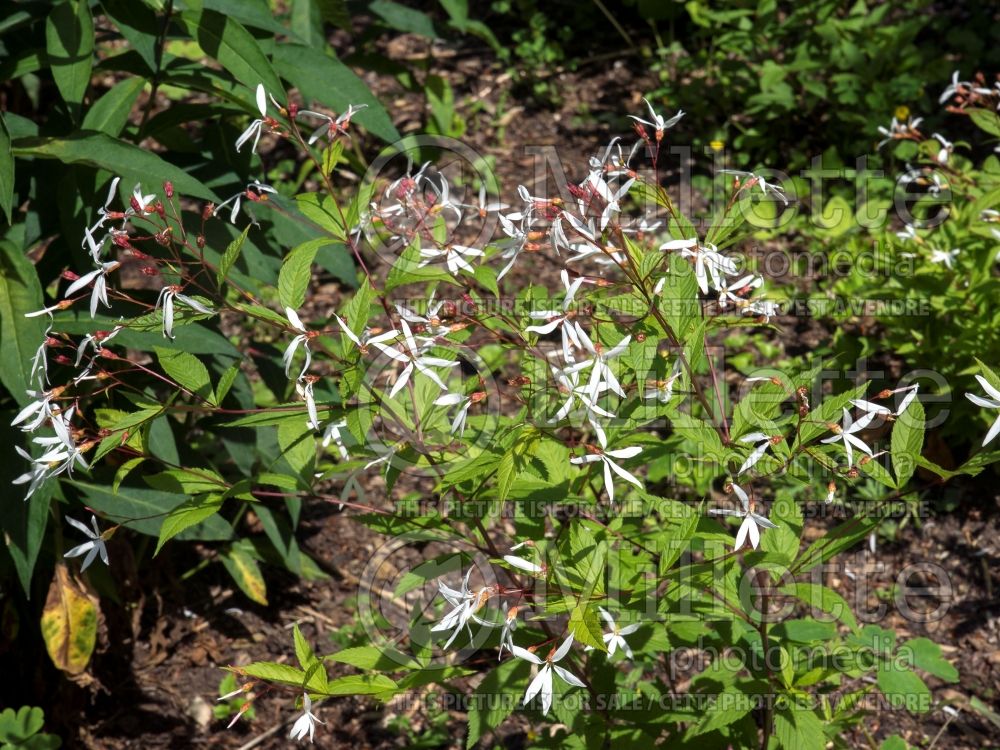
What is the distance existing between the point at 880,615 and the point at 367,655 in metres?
1.58

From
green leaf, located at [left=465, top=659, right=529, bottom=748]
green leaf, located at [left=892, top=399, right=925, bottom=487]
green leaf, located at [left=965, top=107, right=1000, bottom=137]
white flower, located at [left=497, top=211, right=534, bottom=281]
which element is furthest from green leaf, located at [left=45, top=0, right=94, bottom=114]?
green leaf, located at [left=965, top=107, right=1000, bottom=137]

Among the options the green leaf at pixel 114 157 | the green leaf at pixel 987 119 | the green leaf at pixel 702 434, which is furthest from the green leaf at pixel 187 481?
the green leaf at pixel 987 119

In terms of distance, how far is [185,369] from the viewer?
1.55 m

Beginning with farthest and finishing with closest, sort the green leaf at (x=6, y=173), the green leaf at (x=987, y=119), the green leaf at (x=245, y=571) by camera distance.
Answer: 1. the green leaf at (x=245, y=571)
2. the green leaf at (x=987, y=119)
3. the green leaf at (x=6, y=173)

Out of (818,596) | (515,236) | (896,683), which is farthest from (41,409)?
(896,683)

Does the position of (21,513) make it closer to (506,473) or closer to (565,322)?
(506,473)

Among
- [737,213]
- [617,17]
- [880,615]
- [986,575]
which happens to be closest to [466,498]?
[737,213]

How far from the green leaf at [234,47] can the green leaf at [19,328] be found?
0.54 metres

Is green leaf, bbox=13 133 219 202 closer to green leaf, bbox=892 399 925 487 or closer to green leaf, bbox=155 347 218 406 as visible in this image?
green leaf, bbox=155 347 218 406

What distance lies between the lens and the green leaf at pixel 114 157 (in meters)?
1.84

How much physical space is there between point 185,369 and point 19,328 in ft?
1.74

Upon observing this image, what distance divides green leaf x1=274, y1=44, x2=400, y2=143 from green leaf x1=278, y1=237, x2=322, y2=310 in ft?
2.49

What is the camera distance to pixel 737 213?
1499 millimetres

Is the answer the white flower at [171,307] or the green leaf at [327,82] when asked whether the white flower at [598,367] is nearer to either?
the white flower at [171,307]
